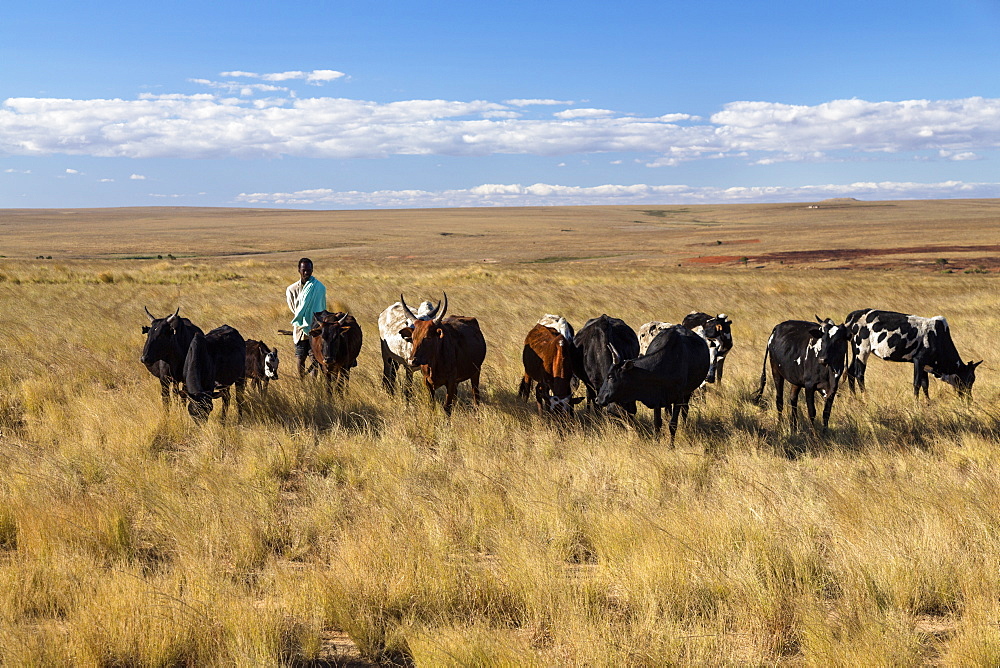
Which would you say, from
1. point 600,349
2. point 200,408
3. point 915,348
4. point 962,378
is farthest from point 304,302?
point 962,378

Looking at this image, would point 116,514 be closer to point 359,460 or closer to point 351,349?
point 359,460

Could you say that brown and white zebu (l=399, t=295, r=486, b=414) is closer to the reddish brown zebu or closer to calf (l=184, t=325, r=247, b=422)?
the reddish brown zebu

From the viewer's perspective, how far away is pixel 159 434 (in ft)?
27.2

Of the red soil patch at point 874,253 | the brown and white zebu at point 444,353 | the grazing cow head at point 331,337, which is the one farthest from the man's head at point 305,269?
the red soil patch at point 874,253

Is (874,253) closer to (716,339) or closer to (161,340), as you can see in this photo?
(716,339)

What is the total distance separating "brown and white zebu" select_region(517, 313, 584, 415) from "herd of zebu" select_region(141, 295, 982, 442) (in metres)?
0.01

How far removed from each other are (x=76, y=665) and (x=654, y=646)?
303 cm

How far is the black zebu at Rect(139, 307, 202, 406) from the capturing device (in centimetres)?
834

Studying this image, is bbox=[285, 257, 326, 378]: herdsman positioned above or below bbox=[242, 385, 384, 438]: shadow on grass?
above

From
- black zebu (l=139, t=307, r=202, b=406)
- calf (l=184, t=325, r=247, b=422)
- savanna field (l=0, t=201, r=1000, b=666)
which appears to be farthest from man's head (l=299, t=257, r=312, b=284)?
black zebu (l=139, t=307, r=202, b=406)

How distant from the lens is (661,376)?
7.93m

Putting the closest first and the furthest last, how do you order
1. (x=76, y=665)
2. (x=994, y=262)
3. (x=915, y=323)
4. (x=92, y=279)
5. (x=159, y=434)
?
(x=76, y=665)
(x=159, y=434)
(x=915, y=323)
(x=92, y=279)
(x=994, y=262)

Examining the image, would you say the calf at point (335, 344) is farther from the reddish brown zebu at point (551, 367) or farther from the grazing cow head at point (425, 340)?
the reddish brown zebu at point (551, 367)

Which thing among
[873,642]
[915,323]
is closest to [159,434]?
[873,642]
